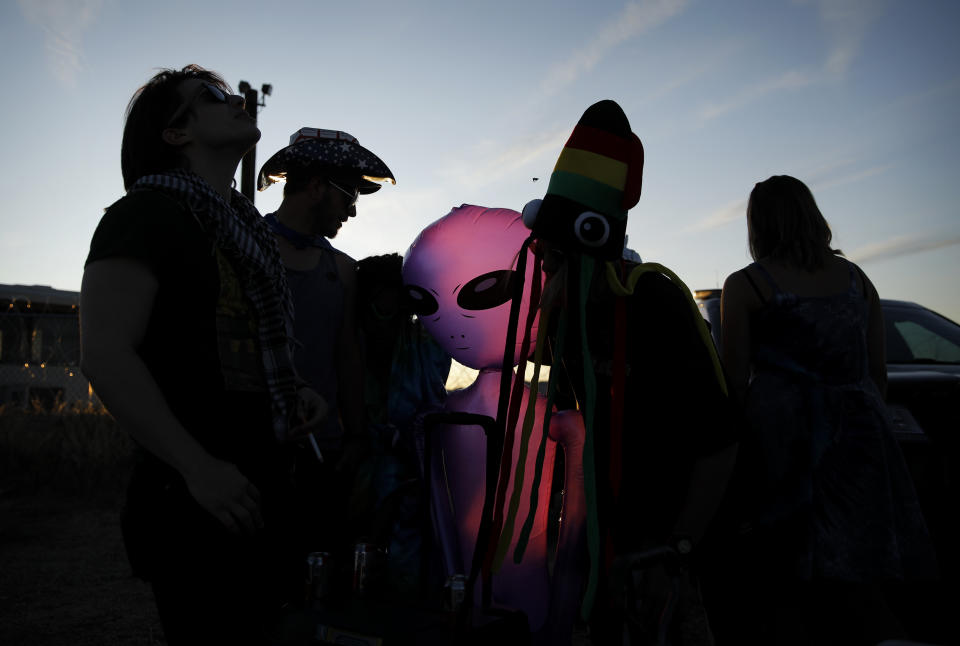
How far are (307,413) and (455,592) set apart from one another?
0.59 m

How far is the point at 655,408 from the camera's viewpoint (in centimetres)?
157

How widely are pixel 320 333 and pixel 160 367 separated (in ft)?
3.54

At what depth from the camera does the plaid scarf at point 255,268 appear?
1.59m

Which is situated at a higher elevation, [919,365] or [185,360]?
[919,365]

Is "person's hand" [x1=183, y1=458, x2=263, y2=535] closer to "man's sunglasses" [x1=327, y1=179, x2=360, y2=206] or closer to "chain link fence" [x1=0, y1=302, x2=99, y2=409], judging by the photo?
"man's sunglasses" [x1=327, y1=179, x2=360, y2=206]

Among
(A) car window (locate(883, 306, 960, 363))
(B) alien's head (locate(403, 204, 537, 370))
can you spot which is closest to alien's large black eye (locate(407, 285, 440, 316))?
(B) alien's head (locate(403, 204, 537, 370))

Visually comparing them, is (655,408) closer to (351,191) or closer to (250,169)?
(351,191)

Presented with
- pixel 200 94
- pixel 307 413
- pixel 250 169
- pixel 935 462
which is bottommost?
pixel 935 462

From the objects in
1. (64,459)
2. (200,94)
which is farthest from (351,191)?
(64,459)

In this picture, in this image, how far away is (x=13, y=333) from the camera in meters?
10.9

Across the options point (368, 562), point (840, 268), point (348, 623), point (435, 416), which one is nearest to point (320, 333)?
point (435, 416)

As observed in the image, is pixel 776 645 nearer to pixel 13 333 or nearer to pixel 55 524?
pixel 55 524

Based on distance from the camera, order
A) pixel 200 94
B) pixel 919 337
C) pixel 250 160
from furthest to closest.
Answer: pixel 250 160 → pixel 919 337 → pixel 200 94

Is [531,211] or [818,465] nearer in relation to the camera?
[531,211]
